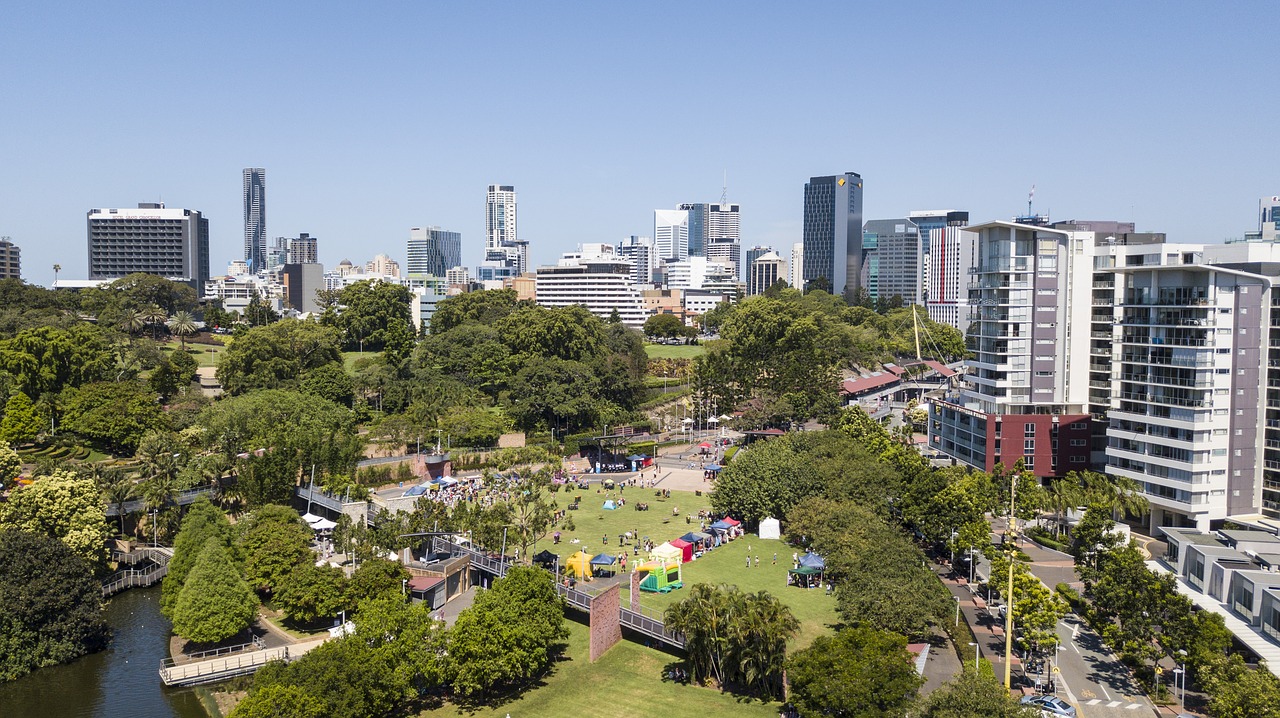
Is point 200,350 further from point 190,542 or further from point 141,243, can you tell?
point 141,243

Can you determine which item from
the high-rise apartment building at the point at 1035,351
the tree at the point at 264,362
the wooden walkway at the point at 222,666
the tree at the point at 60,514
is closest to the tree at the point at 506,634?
the wooden walkway at the point at 222,666

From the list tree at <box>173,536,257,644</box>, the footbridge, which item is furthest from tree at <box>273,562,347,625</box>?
the footbridge

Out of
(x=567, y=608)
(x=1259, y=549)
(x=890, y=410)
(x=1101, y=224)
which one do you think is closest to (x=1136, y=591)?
(x=1259, y=549)

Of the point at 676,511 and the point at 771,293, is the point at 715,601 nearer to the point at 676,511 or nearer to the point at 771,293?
the point at 676,511

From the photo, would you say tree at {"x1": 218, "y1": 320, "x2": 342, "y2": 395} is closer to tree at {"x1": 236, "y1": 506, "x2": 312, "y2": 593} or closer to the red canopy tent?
tree at {"x1": 236, "y1": 506, "x2": 312, "y2": 593}

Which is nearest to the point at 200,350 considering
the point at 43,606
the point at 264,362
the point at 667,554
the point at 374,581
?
the point at 264,362

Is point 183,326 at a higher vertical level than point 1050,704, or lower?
higher
